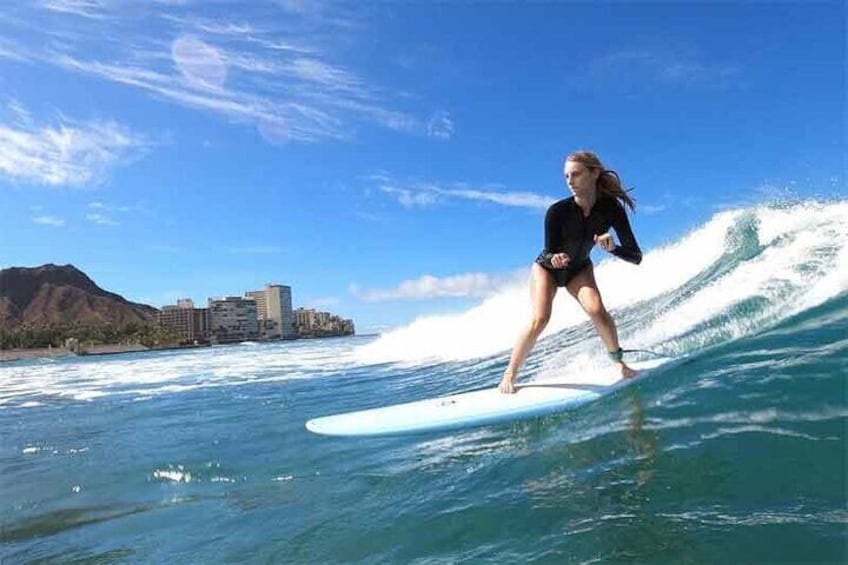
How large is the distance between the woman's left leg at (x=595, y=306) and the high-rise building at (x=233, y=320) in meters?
151

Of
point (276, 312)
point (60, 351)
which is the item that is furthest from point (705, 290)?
point (276, 312)

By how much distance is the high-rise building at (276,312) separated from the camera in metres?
153

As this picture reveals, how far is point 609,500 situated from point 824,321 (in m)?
3.38

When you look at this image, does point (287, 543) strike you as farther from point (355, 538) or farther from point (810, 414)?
point (810, 414)

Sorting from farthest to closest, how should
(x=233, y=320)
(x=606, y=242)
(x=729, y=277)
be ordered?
1. (x=233, y=320)
2. (x=729, y=277)
3. (x=606, y=242)

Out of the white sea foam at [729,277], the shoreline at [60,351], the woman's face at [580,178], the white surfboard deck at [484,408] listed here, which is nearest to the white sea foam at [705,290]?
the white sea foam at [729,277]

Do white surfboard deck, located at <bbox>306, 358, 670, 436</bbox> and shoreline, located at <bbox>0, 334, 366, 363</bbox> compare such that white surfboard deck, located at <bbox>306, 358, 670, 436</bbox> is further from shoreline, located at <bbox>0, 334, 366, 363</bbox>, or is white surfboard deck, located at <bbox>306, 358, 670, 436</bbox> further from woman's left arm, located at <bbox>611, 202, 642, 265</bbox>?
shoreline, located at <bbox>0, 334, 366, 363</bbox>

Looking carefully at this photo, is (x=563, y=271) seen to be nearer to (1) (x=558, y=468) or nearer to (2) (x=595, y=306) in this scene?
(2) (x=595, y=306)

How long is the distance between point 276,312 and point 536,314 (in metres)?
161

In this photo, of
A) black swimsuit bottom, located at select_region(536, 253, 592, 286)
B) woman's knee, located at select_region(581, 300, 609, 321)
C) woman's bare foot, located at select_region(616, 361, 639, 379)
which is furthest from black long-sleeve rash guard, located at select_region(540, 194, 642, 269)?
woman's bare foot, located at select_region(616, 361, 639, 379)

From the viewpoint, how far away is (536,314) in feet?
16.7

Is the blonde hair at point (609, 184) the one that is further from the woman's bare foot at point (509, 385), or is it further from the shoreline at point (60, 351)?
the shoreline at point (60, 351)

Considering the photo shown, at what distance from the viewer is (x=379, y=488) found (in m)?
3.80

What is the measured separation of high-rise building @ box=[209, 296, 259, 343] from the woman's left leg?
15087 cm
